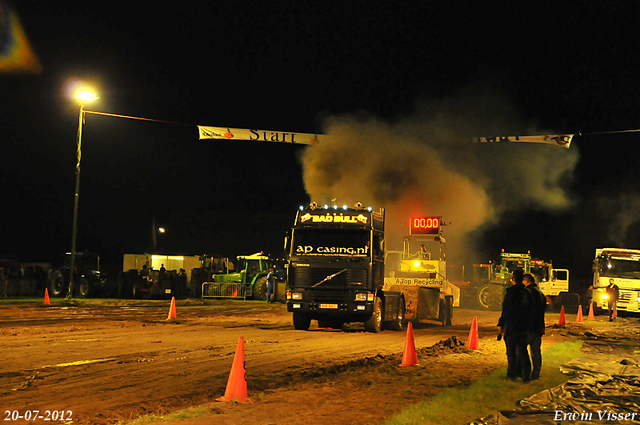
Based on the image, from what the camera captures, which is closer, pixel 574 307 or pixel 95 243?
pixel 574 307

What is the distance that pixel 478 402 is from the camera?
765 cm

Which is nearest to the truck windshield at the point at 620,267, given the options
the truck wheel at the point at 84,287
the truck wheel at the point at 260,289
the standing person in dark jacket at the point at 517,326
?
the truck wheel at the point at 260,289

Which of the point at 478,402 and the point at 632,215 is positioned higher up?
the point at 632,215

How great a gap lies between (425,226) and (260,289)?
10.7m

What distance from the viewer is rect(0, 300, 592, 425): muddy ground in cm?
707

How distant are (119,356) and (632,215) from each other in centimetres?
4453

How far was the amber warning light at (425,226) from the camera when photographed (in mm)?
23875

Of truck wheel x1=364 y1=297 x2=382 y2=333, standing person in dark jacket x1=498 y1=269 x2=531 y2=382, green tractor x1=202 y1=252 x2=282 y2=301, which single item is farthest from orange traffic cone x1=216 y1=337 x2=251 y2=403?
green tractor x1=202 y1=252 x2=282 y2=301

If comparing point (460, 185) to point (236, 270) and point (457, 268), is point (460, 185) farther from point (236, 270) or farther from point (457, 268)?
point (236, 270)

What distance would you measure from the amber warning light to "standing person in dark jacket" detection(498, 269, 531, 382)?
1450 cm

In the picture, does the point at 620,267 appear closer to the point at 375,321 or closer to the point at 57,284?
the point at 375,321

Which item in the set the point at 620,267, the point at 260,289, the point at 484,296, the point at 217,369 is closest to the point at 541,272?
the point at 484,296

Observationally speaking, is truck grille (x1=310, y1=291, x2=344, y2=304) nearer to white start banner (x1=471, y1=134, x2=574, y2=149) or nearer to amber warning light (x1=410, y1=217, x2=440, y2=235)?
amber warning light (x1=410, y1=217, x2=440, y2=235)

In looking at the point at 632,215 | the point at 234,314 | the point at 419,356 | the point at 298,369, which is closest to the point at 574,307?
the point at 632,215
